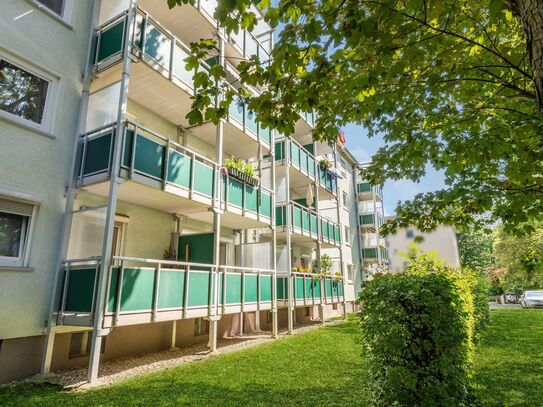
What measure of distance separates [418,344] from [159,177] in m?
7.15

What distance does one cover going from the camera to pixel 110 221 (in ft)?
26.5

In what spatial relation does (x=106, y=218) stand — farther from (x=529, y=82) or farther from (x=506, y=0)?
(x=529, y=82)

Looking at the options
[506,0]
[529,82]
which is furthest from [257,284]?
[506,0]

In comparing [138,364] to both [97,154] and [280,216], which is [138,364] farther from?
[280,216]

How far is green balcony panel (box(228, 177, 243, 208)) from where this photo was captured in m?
12.1

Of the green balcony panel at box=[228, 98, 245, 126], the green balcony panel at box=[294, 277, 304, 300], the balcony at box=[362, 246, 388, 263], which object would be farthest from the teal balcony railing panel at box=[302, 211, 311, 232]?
the balcony at box=[362, 246, 388, 263]

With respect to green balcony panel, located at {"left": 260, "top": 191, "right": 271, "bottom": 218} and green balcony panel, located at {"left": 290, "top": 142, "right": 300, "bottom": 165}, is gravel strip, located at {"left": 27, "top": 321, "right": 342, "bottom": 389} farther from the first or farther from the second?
green balcony panel, located at {"left": 290, "top": 142, "right": 300, "bottom": 165}

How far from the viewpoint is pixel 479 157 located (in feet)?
18.2

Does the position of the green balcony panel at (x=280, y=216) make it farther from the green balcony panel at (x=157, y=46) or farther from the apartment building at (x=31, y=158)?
the apartment building at (x=31, y=158)

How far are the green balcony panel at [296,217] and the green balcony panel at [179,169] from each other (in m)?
7.89

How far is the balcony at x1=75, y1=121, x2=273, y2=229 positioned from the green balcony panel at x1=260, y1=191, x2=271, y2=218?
0.80 metres

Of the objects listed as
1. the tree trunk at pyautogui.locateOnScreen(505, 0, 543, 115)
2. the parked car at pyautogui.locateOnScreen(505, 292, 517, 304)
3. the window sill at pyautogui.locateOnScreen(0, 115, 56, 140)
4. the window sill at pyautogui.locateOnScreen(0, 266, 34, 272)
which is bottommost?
the parked car at pyautogui.locateOnScreen(505, 292, 517, 304)

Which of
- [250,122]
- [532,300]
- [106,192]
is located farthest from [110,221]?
[532,300]

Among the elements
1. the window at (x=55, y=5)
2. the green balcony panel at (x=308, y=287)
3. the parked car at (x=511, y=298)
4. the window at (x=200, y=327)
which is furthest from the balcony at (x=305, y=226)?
the parked car at (x=511, y=298)
